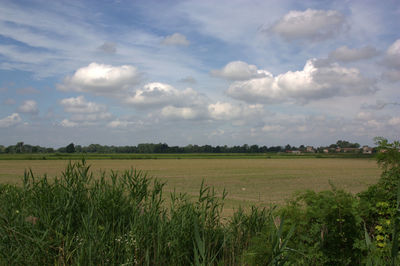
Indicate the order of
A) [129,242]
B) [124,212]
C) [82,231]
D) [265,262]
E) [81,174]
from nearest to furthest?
1. [265,262]
2. [129,242]
3. [82,231]
4. [124,212]
5. [81,174]

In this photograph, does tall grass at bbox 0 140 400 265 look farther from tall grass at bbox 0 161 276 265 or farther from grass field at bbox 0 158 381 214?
grass field at bbox 0 158 381 214

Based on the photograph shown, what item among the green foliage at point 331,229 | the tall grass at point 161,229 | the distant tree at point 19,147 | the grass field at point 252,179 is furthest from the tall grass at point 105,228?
the distant tree at point 19,147

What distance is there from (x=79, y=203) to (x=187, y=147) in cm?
17539

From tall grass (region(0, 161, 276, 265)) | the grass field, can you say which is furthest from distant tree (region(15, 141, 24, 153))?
tall grass (region(0, 161, 276, 265))

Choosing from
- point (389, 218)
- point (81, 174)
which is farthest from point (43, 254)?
point (389, 218)

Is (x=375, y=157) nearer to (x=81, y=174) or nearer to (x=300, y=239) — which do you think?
(x=300, y=239)

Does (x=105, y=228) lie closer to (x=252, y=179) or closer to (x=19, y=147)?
(x=252, y=179)

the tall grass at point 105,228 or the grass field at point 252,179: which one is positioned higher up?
the tall grass at point 105,228

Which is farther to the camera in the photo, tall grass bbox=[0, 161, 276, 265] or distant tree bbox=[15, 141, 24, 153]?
distant tree bbox=[15, 141, 24, 153]

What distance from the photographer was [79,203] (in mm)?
6402

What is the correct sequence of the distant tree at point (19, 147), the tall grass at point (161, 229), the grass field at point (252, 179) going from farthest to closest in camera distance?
1. the distant tree at point (19, 147)
2. the grass field at point (252, 179)
3. the tall grass at point (161, 229)

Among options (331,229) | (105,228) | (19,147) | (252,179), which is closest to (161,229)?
(105,228)

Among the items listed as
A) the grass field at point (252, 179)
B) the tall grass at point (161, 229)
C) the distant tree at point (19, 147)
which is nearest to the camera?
the tall grass at point (161, 229)

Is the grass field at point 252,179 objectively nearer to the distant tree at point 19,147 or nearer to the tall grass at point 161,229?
the tall grass at point 161,229
